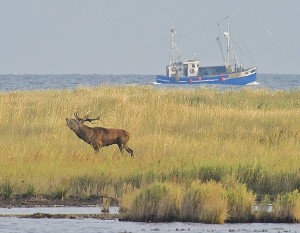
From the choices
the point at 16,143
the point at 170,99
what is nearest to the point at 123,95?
the point at 170,99

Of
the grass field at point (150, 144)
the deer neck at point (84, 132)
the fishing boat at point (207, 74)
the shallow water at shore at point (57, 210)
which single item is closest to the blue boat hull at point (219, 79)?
the fishing boat at point (207, 74)

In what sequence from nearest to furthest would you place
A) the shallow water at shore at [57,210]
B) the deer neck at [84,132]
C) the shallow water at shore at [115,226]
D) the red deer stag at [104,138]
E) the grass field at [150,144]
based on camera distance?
1. the shallow water at shore at [115,226]
2. the shallow water at shore at [57,210]
3. the grass field at [150,144]
4. the red deer stag at [104,138]
5. the deer neck at [84,132]

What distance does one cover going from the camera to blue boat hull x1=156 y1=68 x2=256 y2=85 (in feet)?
378

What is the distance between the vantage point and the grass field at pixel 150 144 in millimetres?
19859

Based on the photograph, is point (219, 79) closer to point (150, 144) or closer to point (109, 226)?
point (150, 144)

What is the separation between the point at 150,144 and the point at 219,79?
93.7m

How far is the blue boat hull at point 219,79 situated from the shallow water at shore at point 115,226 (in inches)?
3806

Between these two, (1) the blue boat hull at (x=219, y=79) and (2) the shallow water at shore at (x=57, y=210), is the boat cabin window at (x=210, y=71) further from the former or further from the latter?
(2) the shallow water at shore at (x=57, y=210)

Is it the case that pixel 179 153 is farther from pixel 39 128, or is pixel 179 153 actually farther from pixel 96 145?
pixel 39 128

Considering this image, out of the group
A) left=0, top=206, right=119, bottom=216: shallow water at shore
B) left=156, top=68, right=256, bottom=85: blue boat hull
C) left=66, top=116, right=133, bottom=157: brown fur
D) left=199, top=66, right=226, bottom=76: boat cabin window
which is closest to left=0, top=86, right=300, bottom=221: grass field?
left=66, top=116, right=133, bottom=157: brown fur

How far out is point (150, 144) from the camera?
24953 millimetres

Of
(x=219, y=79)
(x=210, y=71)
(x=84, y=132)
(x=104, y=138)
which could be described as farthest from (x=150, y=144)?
(x=210, y=71)

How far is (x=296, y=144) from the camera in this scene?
25234 mm

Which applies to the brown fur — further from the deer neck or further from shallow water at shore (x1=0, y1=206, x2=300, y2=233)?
shallow water at shore (x1=0, y1=206, x2=300, y2=233)
